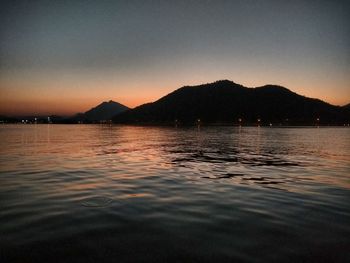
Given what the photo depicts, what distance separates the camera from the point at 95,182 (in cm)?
1581

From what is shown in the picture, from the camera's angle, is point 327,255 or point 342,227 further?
point 342,227

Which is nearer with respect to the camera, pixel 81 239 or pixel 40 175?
pixel 81 239

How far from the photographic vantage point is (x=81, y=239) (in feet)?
24.9

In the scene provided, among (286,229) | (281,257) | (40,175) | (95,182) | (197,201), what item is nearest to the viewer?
(281,257)

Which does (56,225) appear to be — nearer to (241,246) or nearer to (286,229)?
(241,246)

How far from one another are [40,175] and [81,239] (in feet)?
39.7

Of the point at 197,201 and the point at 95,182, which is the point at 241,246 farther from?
the point at 95,182

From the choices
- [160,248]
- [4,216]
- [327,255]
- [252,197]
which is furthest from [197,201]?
[4,216]

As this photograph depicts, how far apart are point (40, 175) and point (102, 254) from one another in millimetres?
13270

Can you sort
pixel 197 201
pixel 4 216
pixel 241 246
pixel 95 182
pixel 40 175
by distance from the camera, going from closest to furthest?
pixel 241 246
pixel 4 216
pixel 197 201
pixel 95 182
pixel 40 175

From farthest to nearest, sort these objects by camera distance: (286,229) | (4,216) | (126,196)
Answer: (126,196), (4,216), (286,229)

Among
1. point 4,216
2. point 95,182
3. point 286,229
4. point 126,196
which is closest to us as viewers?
point 286,229

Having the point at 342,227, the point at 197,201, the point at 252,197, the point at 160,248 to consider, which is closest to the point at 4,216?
the point at 160,248

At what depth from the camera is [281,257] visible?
6.67 metres
